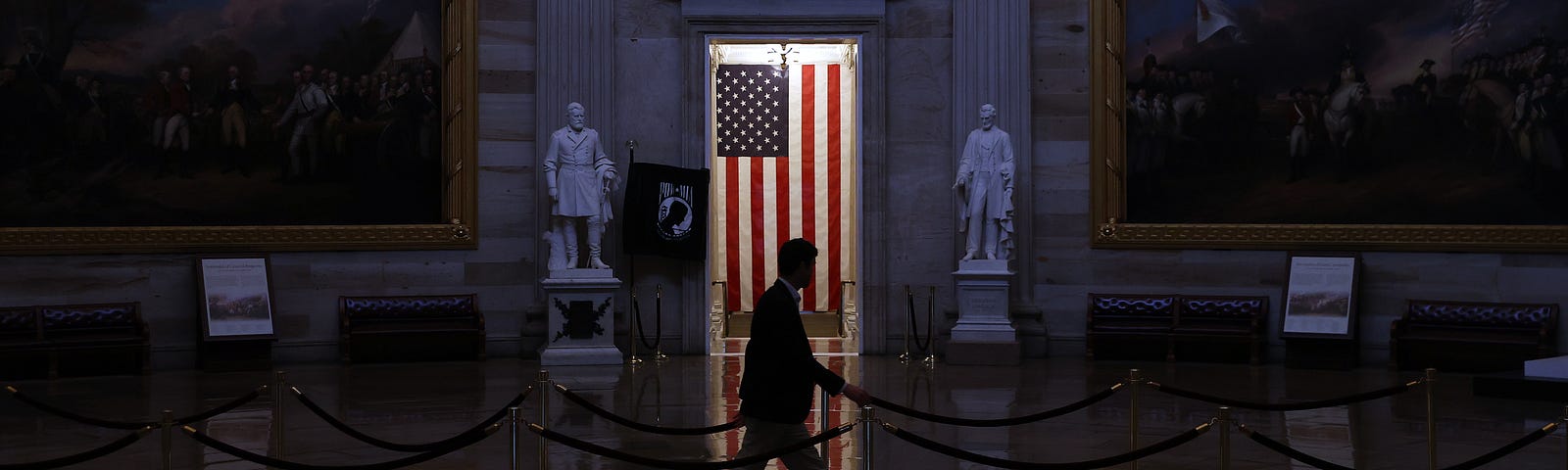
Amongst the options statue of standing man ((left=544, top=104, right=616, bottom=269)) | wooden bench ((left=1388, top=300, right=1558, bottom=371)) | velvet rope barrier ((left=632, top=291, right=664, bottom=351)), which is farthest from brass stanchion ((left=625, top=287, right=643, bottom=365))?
wooden bench ((left=1388, top=300, right=1558, bottom=371))

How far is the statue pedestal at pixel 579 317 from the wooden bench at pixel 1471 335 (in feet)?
29.3

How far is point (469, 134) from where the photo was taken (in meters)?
17.3

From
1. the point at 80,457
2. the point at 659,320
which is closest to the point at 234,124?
the point at 659,320

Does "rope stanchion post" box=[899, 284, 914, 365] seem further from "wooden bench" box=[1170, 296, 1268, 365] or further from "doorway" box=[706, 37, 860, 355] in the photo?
"doorway" box=[706, 37, 860, 355]

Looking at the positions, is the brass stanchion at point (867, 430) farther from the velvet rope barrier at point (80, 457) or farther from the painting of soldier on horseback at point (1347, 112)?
the painting of soldier on horseback at point (1347, 112)

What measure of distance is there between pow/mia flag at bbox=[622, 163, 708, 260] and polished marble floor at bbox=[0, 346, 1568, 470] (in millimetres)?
1476

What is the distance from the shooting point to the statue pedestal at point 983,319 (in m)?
16.6

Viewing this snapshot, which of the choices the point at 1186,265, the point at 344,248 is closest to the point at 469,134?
the point at 344,248

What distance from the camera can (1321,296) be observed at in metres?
16.4

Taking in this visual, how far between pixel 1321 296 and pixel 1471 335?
1.64 m

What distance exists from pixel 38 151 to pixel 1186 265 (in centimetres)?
1356

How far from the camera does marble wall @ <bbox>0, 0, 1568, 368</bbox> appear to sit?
17.2 metres

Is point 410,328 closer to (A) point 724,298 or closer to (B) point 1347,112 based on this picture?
(A) point 724,298

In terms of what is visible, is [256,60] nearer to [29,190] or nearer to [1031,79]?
[29,190]
